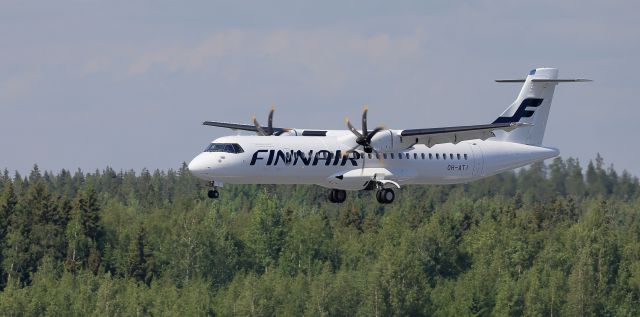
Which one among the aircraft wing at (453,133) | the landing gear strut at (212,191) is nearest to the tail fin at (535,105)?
the aircraft wing at (453,133)

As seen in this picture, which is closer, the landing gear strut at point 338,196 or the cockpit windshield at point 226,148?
the cockpit windshield at point 226,148

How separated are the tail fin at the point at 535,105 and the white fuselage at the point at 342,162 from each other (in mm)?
1393

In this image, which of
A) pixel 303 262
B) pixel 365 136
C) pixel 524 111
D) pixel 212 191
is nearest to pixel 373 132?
pixel 365 136

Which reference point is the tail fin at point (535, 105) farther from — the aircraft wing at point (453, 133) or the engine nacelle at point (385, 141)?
the engine nacelle at point (385, 141)

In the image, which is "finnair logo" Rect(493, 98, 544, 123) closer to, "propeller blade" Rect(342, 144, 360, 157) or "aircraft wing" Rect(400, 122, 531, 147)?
"aircraft wing" Rect(400, 122, 531, 147)

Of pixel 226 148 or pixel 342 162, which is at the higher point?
pixel 226 148

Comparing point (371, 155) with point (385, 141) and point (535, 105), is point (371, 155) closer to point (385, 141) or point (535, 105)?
point (385, 141)

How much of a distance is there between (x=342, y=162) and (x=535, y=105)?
12045 millimetres

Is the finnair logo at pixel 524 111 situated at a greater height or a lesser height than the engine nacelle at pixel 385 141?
greater

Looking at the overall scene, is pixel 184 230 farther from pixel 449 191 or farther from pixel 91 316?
pixel 449 191

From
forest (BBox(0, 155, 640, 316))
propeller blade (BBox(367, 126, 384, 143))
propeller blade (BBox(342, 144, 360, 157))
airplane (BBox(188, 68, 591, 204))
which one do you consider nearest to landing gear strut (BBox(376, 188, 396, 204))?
airplane (BBox(188, 68, 591, 204))

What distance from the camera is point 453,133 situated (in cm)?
5969

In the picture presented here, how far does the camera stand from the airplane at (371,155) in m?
57.5

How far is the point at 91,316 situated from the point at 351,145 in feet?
149
